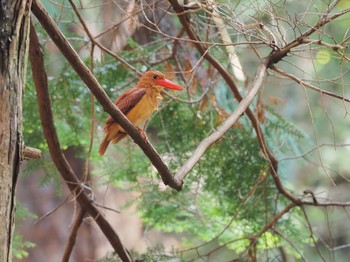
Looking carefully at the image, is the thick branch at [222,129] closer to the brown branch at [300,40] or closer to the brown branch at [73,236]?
the brown branch at [300,40]

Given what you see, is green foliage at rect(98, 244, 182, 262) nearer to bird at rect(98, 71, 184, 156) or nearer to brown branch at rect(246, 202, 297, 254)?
brown branch at rect(246, 202, 297, 254)

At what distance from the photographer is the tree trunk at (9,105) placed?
123cm

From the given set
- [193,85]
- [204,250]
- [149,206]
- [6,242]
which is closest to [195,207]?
[149,206]

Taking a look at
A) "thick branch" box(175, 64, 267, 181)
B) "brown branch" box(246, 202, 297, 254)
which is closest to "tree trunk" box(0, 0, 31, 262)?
"thick branch" box(175, 64, 267, 181)

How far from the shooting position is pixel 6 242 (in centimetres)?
125

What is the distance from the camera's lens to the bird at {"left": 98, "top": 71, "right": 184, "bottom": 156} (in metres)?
2.13

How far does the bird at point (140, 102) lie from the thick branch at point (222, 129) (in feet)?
1.21

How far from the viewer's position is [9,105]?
1.25m

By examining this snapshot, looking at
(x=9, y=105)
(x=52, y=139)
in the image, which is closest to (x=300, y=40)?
(x=9, y=105)

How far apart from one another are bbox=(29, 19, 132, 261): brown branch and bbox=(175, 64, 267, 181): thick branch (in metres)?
0.63

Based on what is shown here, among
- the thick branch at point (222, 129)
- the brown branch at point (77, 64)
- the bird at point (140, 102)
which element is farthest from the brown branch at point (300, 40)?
the brown branch at point (77, 64)

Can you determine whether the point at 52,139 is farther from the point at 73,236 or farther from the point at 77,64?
the point at 77,64

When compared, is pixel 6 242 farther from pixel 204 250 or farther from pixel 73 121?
pixel 204 250

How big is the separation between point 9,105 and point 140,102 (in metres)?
0.91
